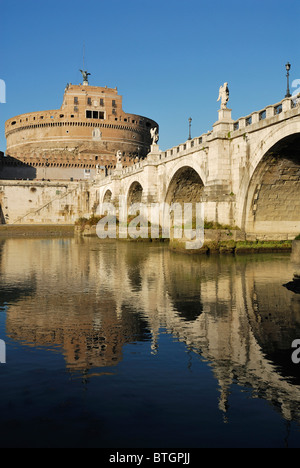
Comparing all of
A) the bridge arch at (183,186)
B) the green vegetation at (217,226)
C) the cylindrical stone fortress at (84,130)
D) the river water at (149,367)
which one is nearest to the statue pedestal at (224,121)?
the green vegetation at (217,226)

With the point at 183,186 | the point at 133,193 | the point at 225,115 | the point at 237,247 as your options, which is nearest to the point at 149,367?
the point at 237,247

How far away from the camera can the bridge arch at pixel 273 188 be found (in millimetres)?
19322

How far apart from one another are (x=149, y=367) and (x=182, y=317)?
2.79 meters

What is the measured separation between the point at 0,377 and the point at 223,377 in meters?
2.63

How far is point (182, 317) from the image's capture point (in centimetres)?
836

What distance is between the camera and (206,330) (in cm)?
738

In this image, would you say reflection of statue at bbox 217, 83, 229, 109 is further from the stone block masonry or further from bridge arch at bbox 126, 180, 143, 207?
the stone block masonry

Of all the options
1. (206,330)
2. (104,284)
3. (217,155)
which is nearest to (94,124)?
(217,155)

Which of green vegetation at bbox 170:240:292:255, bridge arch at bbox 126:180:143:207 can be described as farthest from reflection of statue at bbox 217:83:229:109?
bridge arch at bbox 126:180:143:207

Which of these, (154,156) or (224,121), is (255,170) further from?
(154,156)

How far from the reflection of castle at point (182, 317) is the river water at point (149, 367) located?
0.08ft

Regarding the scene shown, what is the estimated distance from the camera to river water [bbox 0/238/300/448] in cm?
398

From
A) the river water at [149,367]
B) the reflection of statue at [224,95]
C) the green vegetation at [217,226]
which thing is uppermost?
the reflection of statue at [224,95]

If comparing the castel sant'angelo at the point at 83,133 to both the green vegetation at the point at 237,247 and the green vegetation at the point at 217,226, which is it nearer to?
the green vegetation at the point at 217,226
